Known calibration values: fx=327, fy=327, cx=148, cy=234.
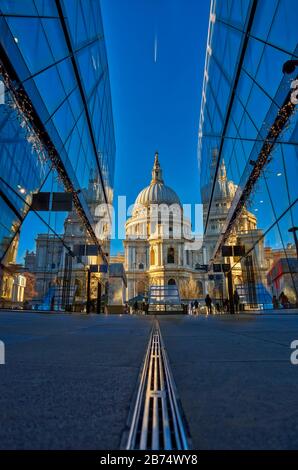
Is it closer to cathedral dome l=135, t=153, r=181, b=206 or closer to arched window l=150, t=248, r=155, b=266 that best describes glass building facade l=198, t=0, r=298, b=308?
arched window l=150, t=248, r=155, b=266

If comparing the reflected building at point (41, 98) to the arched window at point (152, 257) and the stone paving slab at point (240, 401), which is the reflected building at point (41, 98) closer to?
the stone paving slab at point (240, 401)

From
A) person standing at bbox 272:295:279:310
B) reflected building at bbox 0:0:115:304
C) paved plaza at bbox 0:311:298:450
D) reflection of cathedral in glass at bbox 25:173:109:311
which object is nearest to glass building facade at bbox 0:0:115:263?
reflected building at bbox 0:0:115:304

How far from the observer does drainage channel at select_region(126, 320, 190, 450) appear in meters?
0.86

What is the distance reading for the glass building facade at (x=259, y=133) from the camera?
29.4 ft

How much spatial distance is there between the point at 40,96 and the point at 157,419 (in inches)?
394

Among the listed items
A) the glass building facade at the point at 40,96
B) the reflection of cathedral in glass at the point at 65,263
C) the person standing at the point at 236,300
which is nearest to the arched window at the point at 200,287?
the person standing at the point at 236,300

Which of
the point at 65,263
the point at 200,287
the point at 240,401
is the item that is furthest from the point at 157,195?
the point at 240,401

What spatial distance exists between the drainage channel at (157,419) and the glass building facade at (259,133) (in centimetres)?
620

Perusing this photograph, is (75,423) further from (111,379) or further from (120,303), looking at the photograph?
(120,303)

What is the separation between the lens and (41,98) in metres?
9.48

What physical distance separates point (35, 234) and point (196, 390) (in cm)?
1148

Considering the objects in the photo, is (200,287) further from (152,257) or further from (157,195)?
(157,195)
